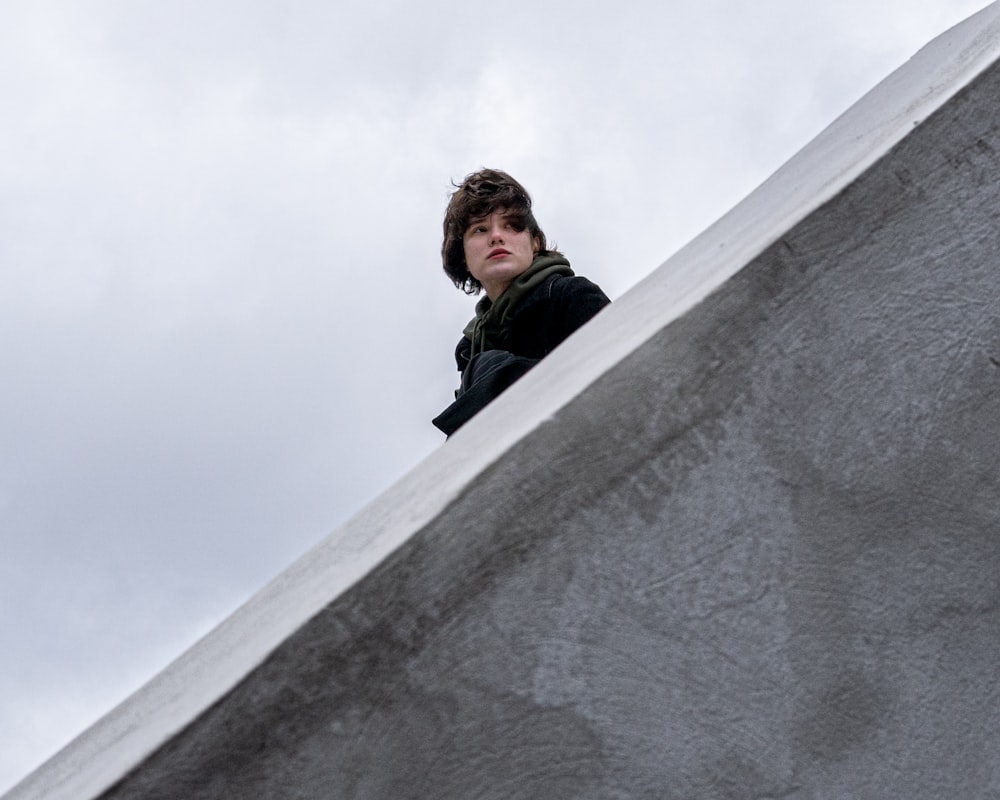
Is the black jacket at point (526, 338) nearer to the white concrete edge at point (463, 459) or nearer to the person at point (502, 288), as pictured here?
the person at point (502, 288)

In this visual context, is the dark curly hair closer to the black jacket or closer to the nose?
the nose

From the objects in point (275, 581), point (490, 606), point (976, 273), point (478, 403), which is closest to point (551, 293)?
point (478, 403)

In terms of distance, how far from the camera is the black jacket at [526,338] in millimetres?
2787

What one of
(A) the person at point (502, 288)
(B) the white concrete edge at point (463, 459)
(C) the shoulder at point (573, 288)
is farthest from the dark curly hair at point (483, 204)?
(B) the white concrete edge at point (463, 459)

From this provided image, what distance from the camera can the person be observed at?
9.30 ft

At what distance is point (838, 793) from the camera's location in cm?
135

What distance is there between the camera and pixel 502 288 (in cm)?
324

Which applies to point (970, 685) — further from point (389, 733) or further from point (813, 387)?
point (389, 733)

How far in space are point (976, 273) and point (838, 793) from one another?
0.66m

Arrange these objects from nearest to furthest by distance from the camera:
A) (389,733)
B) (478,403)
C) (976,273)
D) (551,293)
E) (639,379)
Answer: (389,733), (639,379), (976,273), (478,403), (551,293)

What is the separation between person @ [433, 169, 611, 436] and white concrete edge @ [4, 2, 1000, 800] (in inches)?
31.7

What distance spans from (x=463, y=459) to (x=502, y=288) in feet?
5.99

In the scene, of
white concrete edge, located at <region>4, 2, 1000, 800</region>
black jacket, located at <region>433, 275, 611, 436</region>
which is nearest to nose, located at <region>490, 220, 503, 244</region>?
black jacket, located at <region>433, 275, 611, 436</region>

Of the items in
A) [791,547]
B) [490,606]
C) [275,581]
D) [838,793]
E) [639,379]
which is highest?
[275,581]
